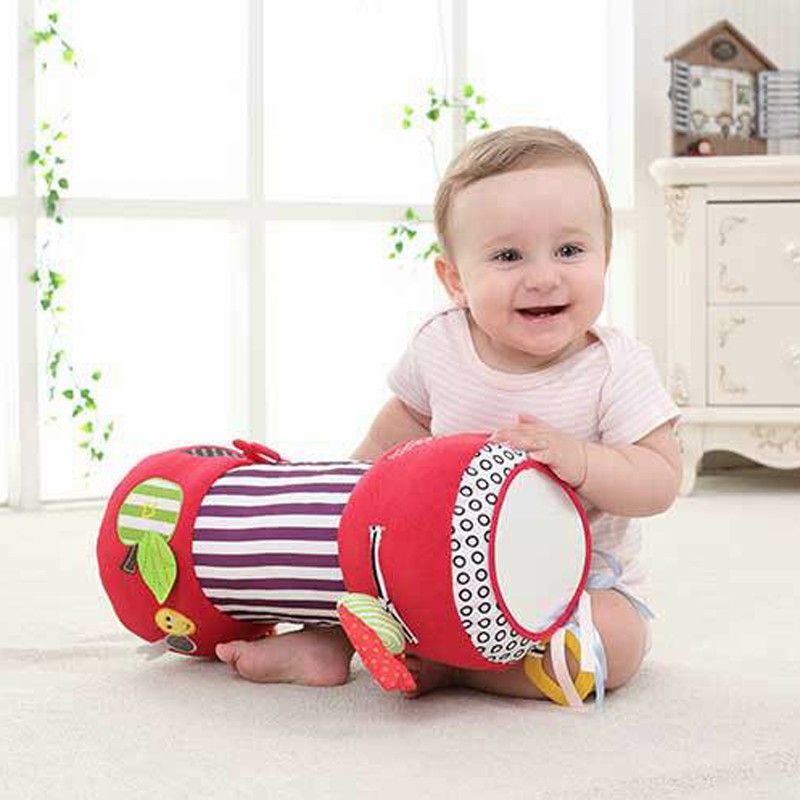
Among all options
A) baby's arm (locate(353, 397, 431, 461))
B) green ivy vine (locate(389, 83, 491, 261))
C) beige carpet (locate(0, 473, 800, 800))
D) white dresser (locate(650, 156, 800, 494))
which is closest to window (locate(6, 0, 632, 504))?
green ivy vine (locate(389, 83, 491, 261))

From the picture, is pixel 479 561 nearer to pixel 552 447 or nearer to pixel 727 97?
pixel 552 447

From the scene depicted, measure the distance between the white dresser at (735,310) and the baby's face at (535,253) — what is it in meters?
1.64

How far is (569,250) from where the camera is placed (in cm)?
136

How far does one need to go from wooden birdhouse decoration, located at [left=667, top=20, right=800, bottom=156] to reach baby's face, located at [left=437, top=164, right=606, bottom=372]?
6.43ft

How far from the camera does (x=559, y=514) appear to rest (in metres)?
1.24

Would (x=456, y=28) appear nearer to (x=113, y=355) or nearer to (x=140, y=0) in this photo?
(x=140, y=0)

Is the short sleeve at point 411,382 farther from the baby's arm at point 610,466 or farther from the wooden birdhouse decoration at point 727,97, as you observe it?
the wooden birdhouse decoration at point 727,97

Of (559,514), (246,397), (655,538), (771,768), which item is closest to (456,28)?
(246,397)

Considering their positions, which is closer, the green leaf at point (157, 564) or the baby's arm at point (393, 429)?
the green leaf at point (157, 564)

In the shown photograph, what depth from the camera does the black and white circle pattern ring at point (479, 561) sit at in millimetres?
1176

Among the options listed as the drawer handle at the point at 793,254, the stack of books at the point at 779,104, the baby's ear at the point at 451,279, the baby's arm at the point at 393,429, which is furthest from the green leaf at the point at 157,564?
the stack of books at the point at 779,104

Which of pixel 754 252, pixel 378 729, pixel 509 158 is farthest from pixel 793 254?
pixel 378 729

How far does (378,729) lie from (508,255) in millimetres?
445

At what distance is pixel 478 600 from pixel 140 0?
7.40 ft
